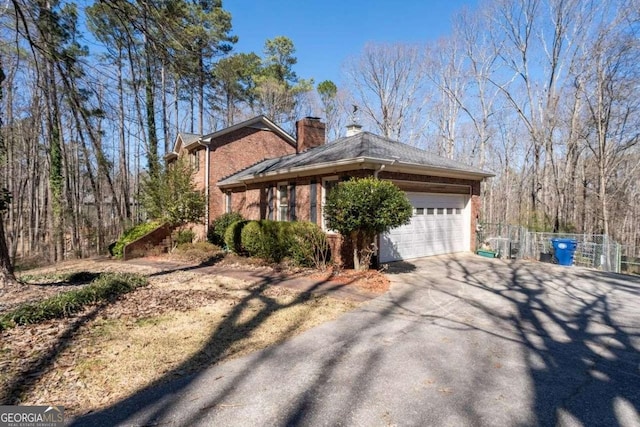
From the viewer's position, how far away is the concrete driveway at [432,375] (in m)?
2.78

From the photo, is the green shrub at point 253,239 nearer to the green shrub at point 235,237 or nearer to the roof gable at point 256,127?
the green shrub at point 235,237

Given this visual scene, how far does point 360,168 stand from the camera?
8.83 meters

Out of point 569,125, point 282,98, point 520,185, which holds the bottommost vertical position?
point 520,185

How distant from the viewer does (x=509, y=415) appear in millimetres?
2789

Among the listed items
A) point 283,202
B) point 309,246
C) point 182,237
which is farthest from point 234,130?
point 309,246

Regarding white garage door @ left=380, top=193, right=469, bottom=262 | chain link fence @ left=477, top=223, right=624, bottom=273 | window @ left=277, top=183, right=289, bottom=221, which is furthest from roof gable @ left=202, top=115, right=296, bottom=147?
chain link fence @ left=477, top=223, right=624, bottom=273

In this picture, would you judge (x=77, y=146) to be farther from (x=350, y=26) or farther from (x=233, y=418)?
(x=233, y=418)

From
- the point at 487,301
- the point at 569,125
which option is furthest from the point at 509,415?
the point at 569,125

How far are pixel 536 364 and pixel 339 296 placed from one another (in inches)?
138

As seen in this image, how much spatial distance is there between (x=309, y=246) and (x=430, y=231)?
183 inches

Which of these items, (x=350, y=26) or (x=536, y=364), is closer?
(x=536, y=364)

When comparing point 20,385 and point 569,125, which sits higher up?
point 569,125

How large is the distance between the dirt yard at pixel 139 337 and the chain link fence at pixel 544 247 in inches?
284

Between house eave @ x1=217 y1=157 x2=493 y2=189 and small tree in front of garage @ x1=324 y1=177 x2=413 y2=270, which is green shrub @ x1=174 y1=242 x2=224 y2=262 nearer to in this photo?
house eave @ x1=217 y1=157 x2=493 y2=189
